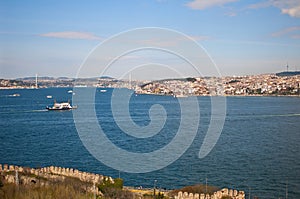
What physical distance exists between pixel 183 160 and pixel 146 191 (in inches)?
231

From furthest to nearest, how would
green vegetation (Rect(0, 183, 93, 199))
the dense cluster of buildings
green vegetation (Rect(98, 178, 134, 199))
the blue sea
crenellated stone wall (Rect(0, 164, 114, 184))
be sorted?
1. the dense cluster of buildings
2. the blue sea
3. crenellated stone wall (Rect(0, 164, 114, 184))
4. green vegetation (Rect(98, 178, 134, 199))
5. green vegetation (Rect(0, 183, 93, 199))

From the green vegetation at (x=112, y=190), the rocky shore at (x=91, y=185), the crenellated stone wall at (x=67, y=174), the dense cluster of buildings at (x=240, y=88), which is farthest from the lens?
the dense cluster of buildings at (x=240, y=88)

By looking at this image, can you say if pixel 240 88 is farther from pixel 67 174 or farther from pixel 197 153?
pixel 67 174

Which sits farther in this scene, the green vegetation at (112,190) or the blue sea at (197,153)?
the blue sea at (197,153)

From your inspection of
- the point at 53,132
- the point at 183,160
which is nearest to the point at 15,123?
the point at 53,132

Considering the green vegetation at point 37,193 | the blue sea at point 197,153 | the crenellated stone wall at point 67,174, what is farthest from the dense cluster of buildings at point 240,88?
the green vegetation at point 37,193

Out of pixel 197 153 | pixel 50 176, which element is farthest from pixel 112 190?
pixel 197 153

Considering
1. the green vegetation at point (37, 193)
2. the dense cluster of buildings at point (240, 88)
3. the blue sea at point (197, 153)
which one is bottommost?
the blue sea at point (197, 153)

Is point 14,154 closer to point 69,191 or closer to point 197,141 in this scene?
point 197,141

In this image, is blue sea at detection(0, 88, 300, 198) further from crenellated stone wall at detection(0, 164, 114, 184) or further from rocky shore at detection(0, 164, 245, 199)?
rocky shore at detection(0, 164, 245, 199)

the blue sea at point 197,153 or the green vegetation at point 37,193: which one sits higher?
the green vegetation at point 37,193

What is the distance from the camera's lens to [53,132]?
26703mm

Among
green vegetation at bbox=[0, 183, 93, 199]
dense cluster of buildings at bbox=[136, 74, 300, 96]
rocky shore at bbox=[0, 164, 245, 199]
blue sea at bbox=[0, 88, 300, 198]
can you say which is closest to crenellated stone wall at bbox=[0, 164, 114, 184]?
rocky shore at bbox=[0, 164, 245, 199]

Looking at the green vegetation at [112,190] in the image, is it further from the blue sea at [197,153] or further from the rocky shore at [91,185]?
the blue sea at [197,153]
